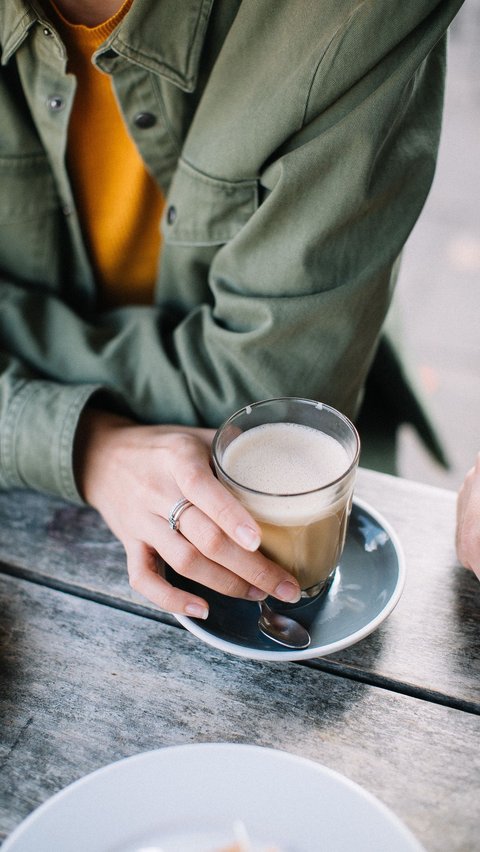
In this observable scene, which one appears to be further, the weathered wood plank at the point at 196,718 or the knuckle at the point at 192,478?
the knuckle at the point at 192,478

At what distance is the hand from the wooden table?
0.16ft

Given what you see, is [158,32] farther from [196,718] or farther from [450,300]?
[450,300]

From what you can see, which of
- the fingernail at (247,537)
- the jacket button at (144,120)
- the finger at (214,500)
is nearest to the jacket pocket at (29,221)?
the jacket button at (144,120)

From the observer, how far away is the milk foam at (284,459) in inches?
29.3

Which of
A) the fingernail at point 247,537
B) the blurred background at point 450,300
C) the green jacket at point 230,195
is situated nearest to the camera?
the fingernail at point 247,537

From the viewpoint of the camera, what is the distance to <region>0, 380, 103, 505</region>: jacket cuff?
2.93 feet

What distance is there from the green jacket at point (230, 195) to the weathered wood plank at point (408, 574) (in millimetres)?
50

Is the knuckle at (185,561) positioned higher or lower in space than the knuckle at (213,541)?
lower

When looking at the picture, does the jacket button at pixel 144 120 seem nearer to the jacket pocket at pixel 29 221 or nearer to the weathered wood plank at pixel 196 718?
the jacket pocket at pixel 29 221

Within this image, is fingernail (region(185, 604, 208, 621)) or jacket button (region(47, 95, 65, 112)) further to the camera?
jacket button (region(47, 95, 65, 112))

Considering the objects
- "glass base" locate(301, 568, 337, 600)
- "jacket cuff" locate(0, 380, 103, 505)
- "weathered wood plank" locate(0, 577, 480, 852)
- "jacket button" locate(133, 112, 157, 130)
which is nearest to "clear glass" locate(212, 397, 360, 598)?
"glass base" locate(301, 568, 337, 600)

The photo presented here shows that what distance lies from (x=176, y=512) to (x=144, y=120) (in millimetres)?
511

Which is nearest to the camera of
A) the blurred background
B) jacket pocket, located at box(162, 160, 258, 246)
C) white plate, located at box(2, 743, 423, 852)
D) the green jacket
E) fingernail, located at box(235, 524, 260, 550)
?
white plate, located at box(2, 743, 423, 852)

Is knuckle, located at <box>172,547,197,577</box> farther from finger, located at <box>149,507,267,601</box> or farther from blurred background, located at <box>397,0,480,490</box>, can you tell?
blurred background, located at <box>397,0,480,490</box>
